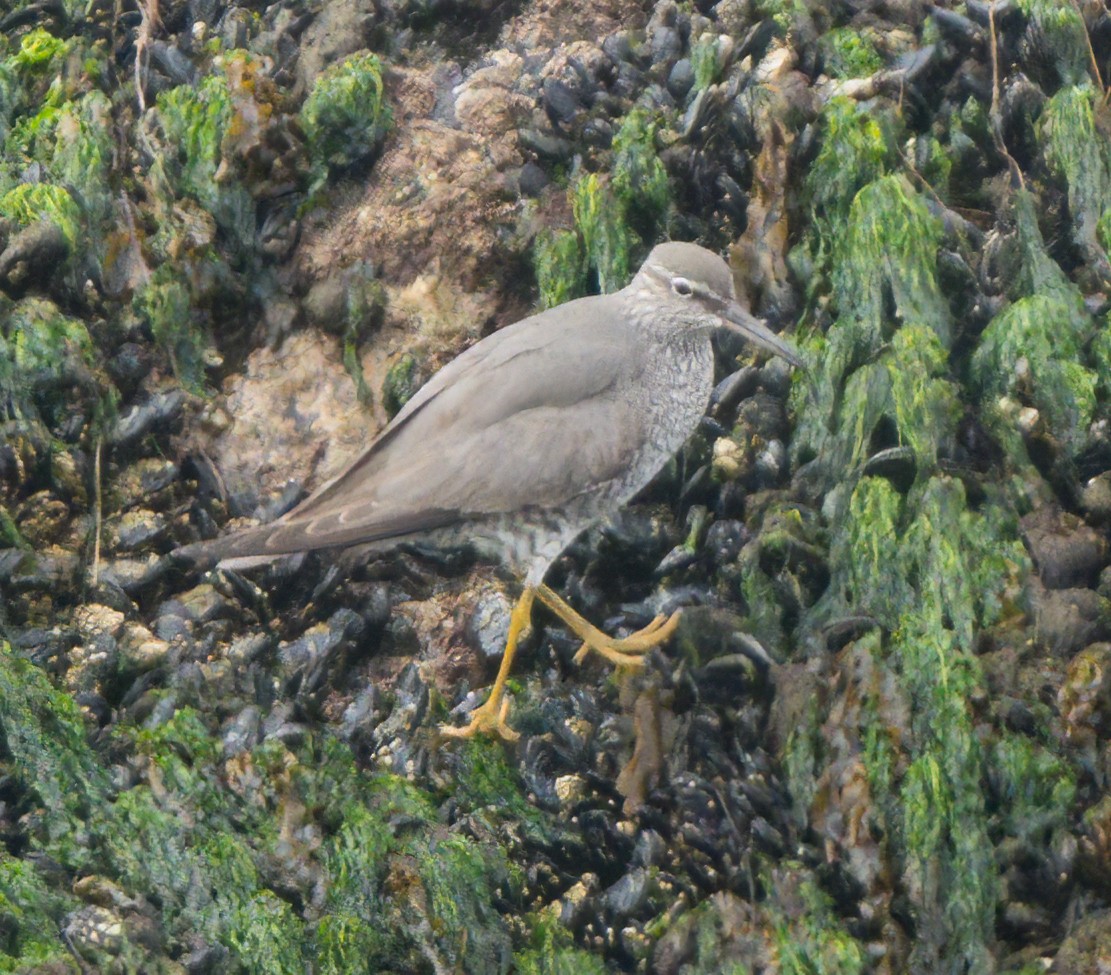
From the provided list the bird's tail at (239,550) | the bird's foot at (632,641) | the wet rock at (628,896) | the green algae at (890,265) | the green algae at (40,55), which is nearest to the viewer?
the wet rock at (628,896)

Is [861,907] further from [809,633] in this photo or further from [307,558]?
[307,558]

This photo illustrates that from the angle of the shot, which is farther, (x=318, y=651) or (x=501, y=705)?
(x=318, y=651)

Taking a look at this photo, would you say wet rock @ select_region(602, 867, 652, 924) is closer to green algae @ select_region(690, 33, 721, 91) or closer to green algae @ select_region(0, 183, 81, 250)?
green algae @ select_region(690, 33, 721, 91)

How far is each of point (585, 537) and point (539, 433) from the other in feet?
1.98

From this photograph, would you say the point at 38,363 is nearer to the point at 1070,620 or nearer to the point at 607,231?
the point at 607,231

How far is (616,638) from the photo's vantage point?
462 cm

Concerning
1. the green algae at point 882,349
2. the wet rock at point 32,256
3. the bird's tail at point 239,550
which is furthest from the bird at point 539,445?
the wet rock at point 32,256

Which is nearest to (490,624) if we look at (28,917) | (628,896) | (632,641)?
(632,641)

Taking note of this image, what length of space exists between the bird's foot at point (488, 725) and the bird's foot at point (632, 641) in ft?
1.11

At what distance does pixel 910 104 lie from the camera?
531 centimetres

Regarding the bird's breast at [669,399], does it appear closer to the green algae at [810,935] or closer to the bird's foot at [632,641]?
the bird's foot at [632,641]

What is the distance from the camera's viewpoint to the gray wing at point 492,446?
4.33m

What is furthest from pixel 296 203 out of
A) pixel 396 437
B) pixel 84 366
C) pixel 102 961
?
pixel 102 961

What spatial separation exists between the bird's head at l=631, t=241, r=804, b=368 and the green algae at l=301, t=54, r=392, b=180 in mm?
1688
